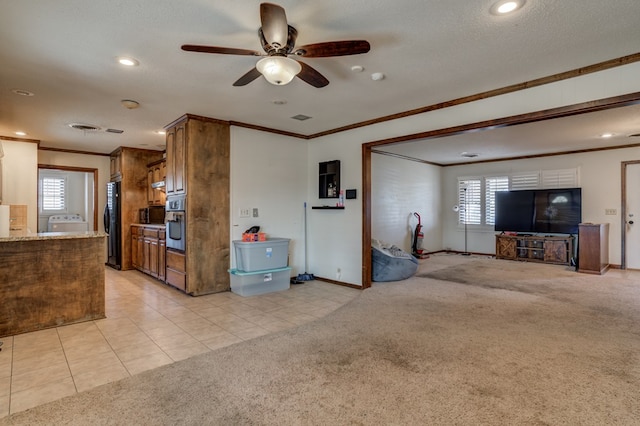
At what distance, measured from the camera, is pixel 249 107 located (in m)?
4.40

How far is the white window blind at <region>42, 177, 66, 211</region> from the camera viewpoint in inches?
357

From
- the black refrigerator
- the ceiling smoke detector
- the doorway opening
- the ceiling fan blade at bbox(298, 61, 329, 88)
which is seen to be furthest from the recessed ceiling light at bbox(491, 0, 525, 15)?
the doorway opening

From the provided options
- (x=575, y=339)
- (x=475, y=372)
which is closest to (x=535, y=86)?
(x=575, y=339)

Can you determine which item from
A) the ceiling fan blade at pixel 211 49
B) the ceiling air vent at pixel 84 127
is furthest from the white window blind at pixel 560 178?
the ceiling air vent at pixel 84 127

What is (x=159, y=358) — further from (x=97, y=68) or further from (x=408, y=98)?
(x=408, y=98)

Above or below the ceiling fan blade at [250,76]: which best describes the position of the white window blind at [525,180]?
below

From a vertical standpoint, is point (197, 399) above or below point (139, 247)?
below

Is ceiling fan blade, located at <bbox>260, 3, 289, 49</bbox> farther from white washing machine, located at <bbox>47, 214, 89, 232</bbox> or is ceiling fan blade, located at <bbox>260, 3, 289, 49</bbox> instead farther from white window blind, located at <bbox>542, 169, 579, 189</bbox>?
white washing machine, located at <bbox>47, 214, 89, 232</bbox>

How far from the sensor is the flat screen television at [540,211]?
7.29 m

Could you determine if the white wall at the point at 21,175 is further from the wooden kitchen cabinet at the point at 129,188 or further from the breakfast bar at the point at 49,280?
the breakfast bar at the point at 49,280

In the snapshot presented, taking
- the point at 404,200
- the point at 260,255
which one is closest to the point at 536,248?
the point at 404,200

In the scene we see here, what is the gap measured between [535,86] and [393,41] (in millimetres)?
1817

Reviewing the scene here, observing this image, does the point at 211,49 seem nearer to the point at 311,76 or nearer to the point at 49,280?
the point at 311,76

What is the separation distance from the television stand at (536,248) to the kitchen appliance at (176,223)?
23.9 feet
